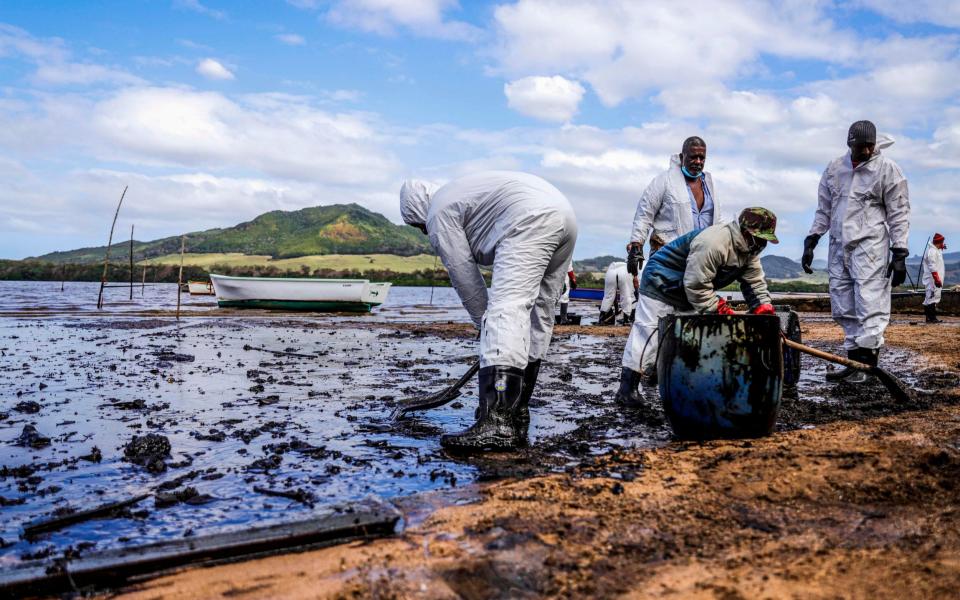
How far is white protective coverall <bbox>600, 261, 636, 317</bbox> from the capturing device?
1692cm

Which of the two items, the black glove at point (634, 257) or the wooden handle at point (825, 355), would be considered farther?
the black glove at point (634, 257)

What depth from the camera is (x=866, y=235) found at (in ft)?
21.7

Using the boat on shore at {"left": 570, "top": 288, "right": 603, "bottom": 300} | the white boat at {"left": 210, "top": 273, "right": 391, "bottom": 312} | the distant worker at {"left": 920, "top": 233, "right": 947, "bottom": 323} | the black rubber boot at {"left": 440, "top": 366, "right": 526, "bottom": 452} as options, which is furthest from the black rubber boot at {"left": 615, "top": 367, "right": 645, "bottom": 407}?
the boat on shore at {"left": 570, "top": 288, "right": 603, "bottom": 300}

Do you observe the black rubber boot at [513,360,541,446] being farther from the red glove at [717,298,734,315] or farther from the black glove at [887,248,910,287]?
the black glove at [887,248,910,287]

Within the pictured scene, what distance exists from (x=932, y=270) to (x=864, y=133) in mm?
13776

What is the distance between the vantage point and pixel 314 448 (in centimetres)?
419

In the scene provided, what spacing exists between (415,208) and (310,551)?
264cm

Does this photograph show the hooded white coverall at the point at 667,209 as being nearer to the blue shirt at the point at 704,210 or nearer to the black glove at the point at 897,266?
the blue shirt at the point at 704,210

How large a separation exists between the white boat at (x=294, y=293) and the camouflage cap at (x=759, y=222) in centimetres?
2116

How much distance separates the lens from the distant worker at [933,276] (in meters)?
17.5

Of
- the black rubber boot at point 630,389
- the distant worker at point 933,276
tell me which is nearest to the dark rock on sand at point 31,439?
the black rubber boot at point 630,389

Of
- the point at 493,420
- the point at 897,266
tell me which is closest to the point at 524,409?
the point at 493,420

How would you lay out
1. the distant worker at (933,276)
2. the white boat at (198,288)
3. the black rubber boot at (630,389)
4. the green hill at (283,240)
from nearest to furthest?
1. the black rubber boot at (630,389)
2. the distant worker at (933,276)
3. the white boat at (198,288)
4. the green hill at (283,240)

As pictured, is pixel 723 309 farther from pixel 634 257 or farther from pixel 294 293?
pixel 294 293
